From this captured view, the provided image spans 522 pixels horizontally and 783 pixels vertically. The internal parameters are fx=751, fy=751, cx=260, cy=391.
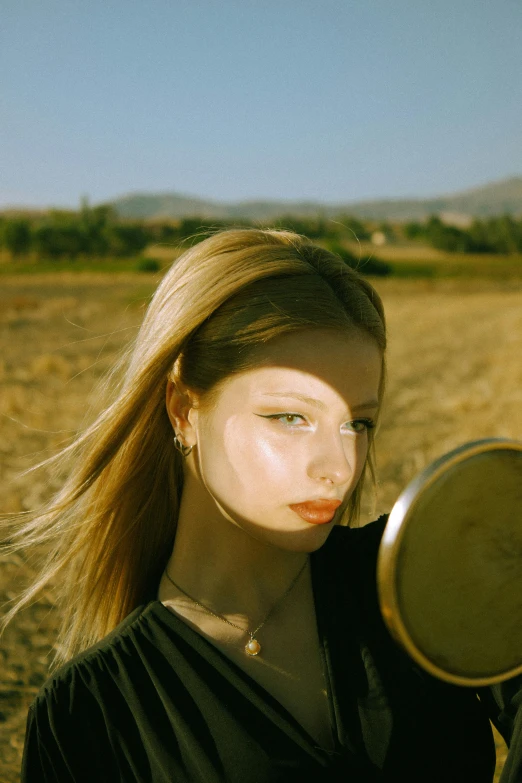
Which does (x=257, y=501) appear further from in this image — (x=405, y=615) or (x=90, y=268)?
(x=90, y=268)

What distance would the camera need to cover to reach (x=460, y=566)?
1.27m

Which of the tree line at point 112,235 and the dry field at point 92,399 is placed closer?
the dry field at point 92,399

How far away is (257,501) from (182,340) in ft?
1.47

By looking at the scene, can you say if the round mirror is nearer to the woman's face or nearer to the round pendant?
the woman's face

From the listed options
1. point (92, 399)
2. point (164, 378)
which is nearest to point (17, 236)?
point (92, 399)

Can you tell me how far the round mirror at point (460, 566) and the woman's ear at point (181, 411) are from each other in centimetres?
82

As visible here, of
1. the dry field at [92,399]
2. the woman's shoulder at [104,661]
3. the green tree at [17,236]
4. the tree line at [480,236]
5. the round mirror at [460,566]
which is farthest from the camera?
the tree line at [480,236]

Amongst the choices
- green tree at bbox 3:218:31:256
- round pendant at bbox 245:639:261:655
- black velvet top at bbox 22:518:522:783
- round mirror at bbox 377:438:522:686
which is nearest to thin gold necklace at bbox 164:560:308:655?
round pendant at bbox 245:639:261:655

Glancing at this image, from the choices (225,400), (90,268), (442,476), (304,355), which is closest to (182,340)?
(225,400)

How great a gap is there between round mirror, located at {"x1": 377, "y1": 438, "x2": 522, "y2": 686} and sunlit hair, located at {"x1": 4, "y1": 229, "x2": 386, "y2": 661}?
2.10ft

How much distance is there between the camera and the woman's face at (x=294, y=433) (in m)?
1.62

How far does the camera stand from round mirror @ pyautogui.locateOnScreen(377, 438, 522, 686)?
1.19 meters

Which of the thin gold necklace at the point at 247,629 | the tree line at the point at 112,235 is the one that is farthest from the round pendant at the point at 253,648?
the tree line at the point at 112,235

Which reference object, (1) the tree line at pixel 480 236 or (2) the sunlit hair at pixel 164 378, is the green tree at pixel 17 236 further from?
(2) the sunlit hair at pixel 164 378
